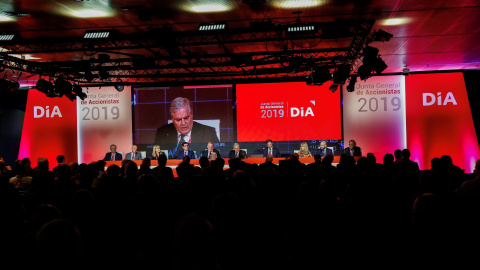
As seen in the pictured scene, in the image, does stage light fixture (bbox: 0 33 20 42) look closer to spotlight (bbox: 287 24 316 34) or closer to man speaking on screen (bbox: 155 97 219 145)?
spotlight (bbox: 287 24 316 34)

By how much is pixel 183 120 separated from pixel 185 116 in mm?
162

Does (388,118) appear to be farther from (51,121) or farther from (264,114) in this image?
(51,121)

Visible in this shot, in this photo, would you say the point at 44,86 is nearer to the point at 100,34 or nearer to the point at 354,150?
the point at 100,34

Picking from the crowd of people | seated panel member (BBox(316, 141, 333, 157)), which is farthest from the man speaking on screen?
the crowd of people

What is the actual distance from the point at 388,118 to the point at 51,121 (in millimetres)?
12509

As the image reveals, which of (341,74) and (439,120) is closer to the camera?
(341,74)

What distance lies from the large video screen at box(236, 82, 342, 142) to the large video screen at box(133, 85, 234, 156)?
0.59m

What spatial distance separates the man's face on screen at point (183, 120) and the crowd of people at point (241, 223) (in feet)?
26.1

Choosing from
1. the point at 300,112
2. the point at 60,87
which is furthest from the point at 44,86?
the point at 300,112

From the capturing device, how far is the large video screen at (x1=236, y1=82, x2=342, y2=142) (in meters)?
12.5

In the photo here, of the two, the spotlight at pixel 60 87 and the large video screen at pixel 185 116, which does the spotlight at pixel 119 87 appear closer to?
the large video screen at pixel 185 116

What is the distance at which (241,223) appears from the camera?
2.84 meters

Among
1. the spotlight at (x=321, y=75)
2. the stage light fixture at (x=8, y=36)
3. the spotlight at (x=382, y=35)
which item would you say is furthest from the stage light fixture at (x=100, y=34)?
the spotlight at (x=382, y=35)

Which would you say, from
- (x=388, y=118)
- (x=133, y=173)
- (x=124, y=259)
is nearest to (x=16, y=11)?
(x=133, y=173)
